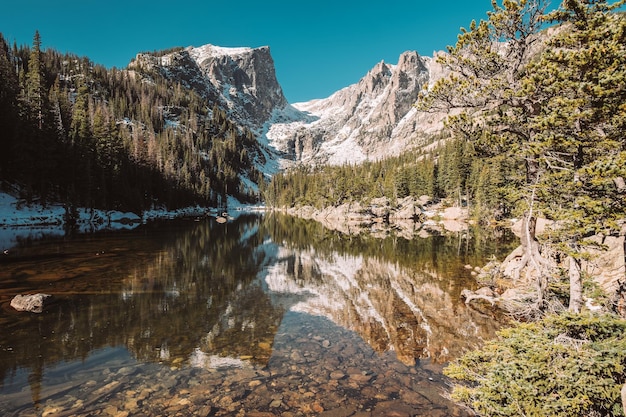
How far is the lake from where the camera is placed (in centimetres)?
927

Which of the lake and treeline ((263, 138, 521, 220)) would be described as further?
treeline ((263, 138, 521, 220))

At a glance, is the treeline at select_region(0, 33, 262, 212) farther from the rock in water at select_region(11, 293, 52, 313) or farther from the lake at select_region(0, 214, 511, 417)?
the rock in water at select_region(11, 293, 52, 313)

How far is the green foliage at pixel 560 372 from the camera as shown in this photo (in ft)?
17.1

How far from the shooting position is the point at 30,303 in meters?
15.6

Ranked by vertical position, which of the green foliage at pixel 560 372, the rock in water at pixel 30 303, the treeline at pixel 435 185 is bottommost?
the rock in water at pixel 30 303

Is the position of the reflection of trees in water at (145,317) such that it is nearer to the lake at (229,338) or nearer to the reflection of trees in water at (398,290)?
the lake at (229,338)

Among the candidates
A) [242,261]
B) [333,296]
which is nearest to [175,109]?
[242,261]

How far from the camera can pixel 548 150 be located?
9.84 meters

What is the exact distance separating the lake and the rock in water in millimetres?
451

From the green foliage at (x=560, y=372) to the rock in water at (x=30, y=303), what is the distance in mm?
18913

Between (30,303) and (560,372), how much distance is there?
21.1m

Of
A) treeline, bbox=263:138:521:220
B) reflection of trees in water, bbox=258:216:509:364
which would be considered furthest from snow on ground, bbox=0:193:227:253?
treeline, bbox=263:138:521:220

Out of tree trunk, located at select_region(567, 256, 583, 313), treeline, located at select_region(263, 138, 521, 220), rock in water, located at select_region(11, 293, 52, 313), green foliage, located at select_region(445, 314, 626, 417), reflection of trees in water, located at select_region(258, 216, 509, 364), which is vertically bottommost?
reflection of trees in water, located at select_region(258, 216, 509, 364)

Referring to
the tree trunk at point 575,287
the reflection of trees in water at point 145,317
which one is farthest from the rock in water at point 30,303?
the tree trunk at point 575,287
